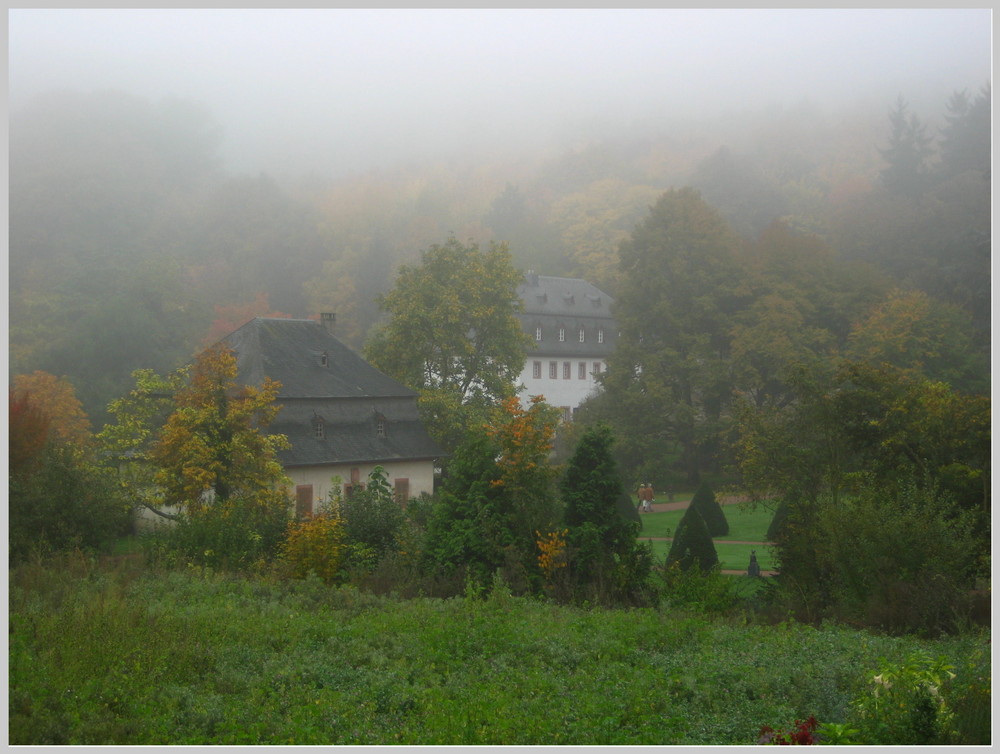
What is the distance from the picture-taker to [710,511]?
84.6 feet

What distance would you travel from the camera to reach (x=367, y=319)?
42375 mm

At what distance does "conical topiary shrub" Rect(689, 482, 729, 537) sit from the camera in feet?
84.4

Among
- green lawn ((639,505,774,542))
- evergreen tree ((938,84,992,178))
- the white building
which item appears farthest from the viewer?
the white building

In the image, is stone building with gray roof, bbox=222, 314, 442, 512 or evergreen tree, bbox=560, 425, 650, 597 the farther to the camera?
stone building with gray roof, bbox=222, 314, 442, 512

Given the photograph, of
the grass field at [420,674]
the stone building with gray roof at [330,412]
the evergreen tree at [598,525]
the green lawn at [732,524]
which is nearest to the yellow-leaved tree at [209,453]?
the stone building with gray roof at [330,412]

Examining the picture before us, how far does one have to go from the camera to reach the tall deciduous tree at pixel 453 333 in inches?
1224

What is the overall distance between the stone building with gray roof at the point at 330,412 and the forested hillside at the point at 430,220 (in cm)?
817

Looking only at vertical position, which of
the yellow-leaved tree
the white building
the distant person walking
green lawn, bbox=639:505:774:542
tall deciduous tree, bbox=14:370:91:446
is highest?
the white building

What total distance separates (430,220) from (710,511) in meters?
21.2

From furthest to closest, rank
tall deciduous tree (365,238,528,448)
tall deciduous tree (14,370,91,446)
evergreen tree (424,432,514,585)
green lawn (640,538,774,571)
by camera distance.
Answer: tall deciduous tree (365,238,528,448) < tall deciduous tree (14,370,91,446) < green lawn (640,538,774,571) < evergreen tree (424,432,514,585)

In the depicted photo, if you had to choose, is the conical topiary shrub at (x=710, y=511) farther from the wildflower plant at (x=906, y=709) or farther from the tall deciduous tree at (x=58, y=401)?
the wildflower plant at (x=906, y=709)

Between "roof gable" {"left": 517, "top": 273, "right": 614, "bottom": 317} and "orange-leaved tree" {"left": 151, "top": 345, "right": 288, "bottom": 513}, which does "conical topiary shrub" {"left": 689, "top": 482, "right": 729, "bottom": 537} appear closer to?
"orange-leaved tree" {"left": 151, "top": 345, "right": 288, "bottom": 513}

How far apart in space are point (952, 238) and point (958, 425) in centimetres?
2037

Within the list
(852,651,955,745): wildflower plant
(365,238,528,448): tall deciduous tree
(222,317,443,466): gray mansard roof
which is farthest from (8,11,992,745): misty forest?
(222,317,443,466): gray mansard roof
